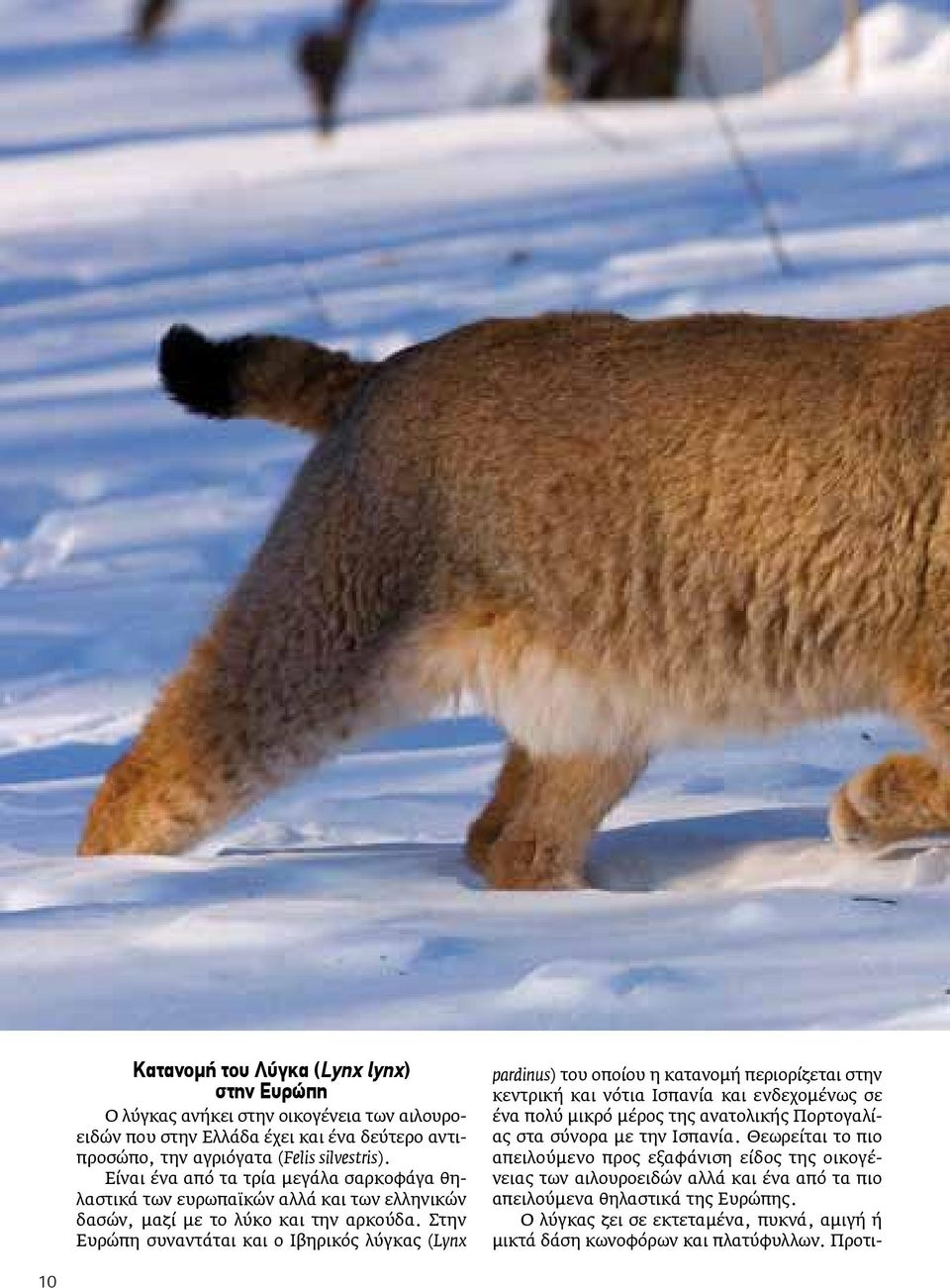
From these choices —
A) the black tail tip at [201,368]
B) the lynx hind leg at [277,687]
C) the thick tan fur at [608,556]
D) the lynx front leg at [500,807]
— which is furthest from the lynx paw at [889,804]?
the black tail tip at [201,368]

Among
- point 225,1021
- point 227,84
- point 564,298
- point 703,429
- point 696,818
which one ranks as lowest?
point 225,1021

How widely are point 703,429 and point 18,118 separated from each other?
11579 millimetres

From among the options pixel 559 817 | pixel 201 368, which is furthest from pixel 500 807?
pixel 201 368

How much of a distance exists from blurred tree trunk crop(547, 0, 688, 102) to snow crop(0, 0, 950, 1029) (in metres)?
0.51

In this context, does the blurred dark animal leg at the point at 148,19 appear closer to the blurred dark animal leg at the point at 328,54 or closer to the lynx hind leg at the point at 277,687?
the blurred dark animal leg at the point at 328,54

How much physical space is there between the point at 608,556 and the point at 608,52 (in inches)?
401

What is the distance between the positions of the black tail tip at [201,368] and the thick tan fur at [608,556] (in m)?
0.31

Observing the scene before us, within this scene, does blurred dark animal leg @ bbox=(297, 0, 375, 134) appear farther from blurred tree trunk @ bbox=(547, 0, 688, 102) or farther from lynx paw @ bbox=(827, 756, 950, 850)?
blurred tree trunk @ bbox=(547, 0, 688, 102)

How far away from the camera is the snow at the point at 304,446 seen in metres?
4.88

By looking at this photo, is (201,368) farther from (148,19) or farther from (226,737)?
(148,19)

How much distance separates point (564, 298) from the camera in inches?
442

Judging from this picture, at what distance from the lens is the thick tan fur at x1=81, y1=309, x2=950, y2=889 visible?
225 inches
